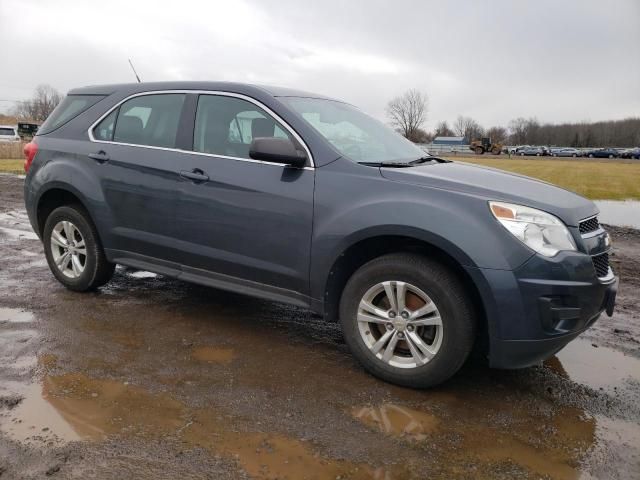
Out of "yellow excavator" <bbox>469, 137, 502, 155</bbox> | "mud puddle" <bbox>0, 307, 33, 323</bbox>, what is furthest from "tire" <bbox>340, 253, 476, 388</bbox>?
"yellow excavator" <bbox>469, 137, 502, 155</bbox>

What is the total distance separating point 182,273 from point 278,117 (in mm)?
1434

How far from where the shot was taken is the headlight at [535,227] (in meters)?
2.95

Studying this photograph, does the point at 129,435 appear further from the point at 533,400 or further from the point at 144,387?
the point at 533,400

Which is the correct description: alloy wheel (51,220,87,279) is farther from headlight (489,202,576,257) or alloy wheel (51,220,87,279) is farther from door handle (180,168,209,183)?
headlight (489,202,576,257)

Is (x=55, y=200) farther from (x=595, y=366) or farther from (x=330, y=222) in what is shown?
(x=595, y=366)

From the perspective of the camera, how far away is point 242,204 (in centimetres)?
374

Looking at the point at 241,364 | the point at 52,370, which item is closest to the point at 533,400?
the point at 241,364

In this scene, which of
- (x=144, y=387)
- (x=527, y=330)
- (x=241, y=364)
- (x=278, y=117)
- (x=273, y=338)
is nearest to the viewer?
(x=527, y=330)

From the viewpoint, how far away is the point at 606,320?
4664 millimetres

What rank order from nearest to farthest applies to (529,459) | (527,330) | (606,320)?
(529,459) → (527,330) → (606,320)

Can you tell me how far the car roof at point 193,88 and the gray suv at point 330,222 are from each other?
0.02 m

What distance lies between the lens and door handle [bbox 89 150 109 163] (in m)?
4.50

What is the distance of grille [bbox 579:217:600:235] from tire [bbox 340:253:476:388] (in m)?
0.81

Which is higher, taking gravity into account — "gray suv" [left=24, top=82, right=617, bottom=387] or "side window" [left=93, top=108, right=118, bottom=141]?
"side window" [left=93, top=108, right=118, bottom=141]
